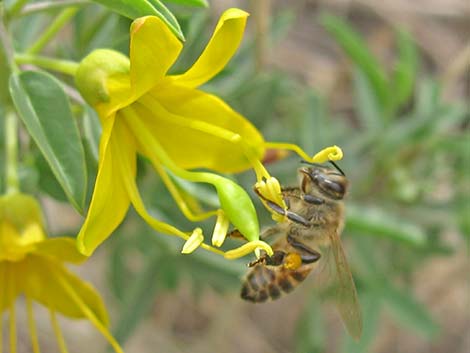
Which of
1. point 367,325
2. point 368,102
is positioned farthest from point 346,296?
point 368,102

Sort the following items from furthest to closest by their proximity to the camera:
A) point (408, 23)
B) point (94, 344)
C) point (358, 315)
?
point (408, 23) → point (94, 344) → point (358, 315)

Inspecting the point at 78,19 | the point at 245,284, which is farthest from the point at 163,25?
the point at 78,19

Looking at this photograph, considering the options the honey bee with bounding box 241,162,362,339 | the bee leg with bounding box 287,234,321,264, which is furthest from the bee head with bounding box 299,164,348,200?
the bee leg with bounding box 287,234,321,264

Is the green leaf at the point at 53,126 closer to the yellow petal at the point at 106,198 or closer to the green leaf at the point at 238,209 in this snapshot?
the yellow petal at the point at 106,198

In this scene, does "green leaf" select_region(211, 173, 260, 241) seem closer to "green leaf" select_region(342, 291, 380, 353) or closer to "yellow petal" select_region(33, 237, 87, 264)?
"yellow petal" select_region(33, 237, 87, 264)

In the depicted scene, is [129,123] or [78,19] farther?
[78,19]

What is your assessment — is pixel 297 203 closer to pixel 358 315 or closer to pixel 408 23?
pixel 358 315

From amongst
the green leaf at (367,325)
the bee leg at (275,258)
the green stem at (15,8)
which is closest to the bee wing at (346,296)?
the bee leg at (275,258)
